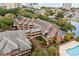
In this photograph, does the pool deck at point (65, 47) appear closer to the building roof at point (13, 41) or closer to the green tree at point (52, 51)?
the green tree at point (52, 51)

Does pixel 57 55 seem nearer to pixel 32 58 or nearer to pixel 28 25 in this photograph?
pixel 32 58

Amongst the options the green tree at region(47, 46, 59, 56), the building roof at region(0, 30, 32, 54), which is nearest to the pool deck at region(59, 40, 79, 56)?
the green tree at region(47, 46, 59, 56)

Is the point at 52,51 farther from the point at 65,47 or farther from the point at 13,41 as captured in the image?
the point at 13,41

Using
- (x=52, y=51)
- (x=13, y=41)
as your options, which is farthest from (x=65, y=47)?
(x=13, y=41)

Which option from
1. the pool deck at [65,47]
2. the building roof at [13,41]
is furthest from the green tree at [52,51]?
the building roof at [13,41]

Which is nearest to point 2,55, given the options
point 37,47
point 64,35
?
point 37,47

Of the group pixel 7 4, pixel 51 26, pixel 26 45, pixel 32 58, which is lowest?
pixel 32 58

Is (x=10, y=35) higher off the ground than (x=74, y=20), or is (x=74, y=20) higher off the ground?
(x=74, y=20)

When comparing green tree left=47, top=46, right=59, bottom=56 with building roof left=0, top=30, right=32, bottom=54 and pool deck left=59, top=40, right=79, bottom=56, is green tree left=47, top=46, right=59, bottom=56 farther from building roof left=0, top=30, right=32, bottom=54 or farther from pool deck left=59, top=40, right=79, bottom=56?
building roof left=0, top=30, right=32, bottom=54
